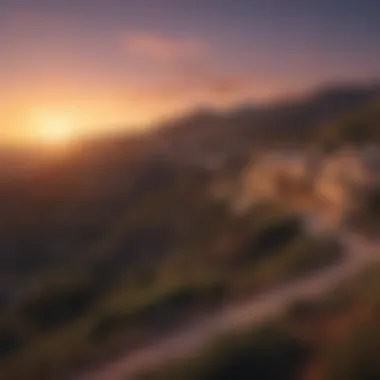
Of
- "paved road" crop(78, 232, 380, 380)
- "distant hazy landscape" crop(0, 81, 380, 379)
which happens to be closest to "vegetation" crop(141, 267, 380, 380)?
"distant hazy landscape" crop(0, 81, 380, 379)

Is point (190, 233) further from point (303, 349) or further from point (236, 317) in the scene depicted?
point (303, 349)

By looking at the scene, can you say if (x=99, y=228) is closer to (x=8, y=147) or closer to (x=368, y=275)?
(x=8, y=147)

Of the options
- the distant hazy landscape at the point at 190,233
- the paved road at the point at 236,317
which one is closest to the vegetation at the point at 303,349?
the distant hazy landscape at the point at 190,233

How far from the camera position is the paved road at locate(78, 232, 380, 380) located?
500 cm

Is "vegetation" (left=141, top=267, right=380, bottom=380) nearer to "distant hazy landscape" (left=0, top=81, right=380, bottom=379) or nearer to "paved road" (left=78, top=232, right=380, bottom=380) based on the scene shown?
"distant hazy landscape" (left=0, top=81, right=380, bottom=379)

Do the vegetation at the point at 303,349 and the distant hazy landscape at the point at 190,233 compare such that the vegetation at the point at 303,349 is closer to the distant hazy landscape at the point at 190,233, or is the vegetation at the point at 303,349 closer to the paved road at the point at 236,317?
the distant hazy landscape at the point at 190,233

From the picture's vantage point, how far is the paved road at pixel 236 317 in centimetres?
500

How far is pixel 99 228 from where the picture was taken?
5930 mm

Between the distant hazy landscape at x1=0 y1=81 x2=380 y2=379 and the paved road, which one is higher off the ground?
the distant hazy landscape at x1=0 y1=81 x2=380 y2=379

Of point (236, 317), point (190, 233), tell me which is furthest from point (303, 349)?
point (190, 233)

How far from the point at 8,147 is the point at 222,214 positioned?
261 cm

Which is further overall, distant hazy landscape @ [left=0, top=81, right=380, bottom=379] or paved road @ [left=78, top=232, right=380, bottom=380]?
distant hazy landscape @ [left=0, top=81, right=380, bottom=379]

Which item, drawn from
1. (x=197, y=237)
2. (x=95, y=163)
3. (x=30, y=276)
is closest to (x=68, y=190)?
(x=95, y=163)

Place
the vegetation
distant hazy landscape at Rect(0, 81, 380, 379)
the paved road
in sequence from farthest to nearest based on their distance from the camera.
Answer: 1. distant hazy landscape at Rect(0, 81, 380, 379)
2. the paved road
3. the vegetation
